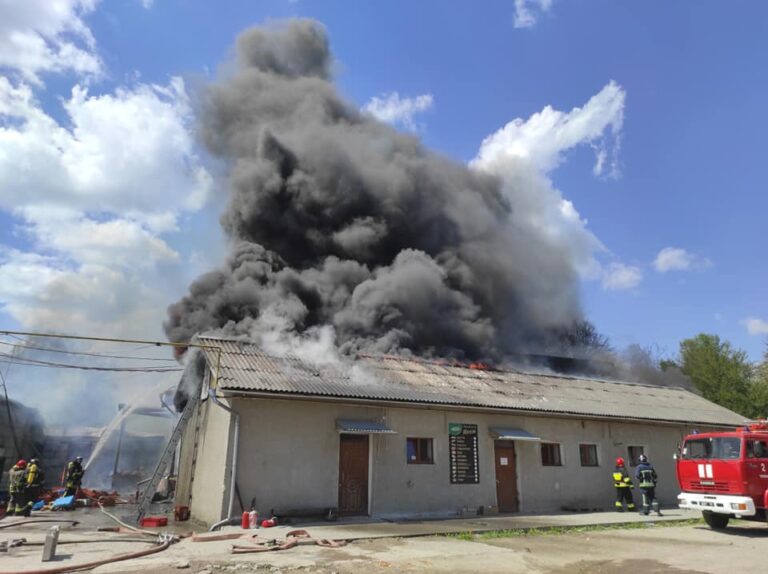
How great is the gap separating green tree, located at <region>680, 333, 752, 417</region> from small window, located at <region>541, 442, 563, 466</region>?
67.1 ft

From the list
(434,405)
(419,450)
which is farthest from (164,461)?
(434,405)

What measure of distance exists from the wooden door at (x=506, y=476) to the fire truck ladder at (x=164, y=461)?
808 cm

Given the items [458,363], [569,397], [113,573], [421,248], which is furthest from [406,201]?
[113,573]

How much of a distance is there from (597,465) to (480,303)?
896 centimetres

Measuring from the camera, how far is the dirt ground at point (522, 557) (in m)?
6.36

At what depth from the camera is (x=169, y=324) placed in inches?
736

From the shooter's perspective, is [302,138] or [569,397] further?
[302,138]

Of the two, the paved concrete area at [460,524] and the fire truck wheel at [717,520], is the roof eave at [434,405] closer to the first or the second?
the paved concrete area at [460,524]

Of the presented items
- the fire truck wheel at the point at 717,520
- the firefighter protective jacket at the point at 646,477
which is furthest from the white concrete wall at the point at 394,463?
the fire truck wheel at the point at 717,520

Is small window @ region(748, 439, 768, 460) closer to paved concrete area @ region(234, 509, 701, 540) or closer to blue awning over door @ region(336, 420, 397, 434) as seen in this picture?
paved concrete area @ region(234, 509, 701, 540)

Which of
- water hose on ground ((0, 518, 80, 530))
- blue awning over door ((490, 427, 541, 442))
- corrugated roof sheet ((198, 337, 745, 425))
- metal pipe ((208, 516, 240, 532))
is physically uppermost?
corrugated roof sheet ((198, 337, 745, 425))

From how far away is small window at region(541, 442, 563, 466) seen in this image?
14469mm

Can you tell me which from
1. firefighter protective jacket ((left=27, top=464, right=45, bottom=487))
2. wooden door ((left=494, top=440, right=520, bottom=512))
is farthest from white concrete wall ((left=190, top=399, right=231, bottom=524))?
wooden door ((left=494, top=440, right=520, bottom=512))

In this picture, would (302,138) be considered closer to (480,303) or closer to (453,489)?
(480,303)
